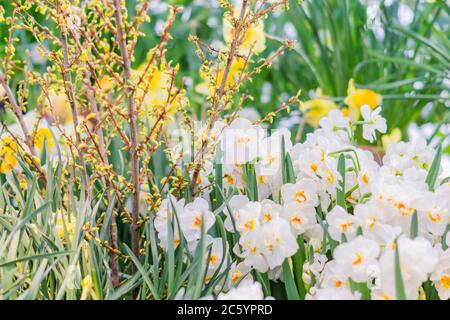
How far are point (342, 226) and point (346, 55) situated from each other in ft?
4.20

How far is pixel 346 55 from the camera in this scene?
206 cm

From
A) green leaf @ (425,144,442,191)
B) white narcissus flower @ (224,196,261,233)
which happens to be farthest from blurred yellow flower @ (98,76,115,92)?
green leaf @ (425,144,442,191)

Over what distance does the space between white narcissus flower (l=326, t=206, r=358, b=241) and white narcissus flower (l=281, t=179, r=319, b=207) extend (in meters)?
0.08

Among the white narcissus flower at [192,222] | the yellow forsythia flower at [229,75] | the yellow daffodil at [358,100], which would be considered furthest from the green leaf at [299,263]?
the yellow daffodil at [358,100]

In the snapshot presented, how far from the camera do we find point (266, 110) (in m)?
2.29

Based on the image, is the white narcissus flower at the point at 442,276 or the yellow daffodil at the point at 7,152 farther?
the yellow daffodil at the point at 7,152

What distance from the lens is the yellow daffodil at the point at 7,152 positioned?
3.41 feet

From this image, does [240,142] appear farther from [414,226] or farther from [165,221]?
Answer: [414,226]

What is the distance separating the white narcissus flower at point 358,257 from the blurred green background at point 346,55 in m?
1.06

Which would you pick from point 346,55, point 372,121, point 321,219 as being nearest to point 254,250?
point 321,219

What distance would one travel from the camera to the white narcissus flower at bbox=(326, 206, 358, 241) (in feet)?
2.80

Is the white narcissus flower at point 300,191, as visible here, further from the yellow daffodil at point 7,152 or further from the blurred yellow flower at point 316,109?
the blurred yellow flower at point 316,109

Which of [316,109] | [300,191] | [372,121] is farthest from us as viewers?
[316,109]
